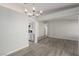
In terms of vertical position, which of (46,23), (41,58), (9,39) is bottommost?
(41,58)

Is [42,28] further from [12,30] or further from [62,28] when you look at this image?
[12,30]

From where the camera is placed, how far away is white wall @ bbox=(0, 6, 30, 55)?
282 cm

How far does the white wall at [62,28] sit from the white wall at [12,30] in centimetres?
99

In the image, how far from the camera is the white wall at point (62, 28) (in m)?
2.67

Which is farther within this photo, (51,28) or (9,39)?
(9,39)

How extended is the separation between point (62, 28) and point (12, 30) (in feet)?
6.29

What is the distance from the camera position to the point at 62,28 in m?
2.70

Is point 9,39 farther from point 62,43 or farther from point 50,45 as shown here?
point 62,43

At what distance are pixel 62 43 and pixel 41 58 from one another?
128 cm

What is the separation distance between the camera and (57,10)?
8.63 feet

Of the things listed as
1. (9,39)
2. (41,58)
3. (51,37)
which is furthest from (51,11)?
(9,39)

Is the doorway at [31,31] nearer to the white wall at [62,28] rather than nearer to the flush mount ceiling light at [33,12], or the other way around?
the flush mount ceiling light at [33,12]

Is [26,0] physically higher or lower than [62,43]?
higher

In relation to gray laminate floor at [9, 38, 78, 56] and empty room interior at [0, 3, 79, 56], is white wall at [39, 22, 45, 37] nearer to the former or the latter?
empty room interior at [0, 3, 79, 56]
